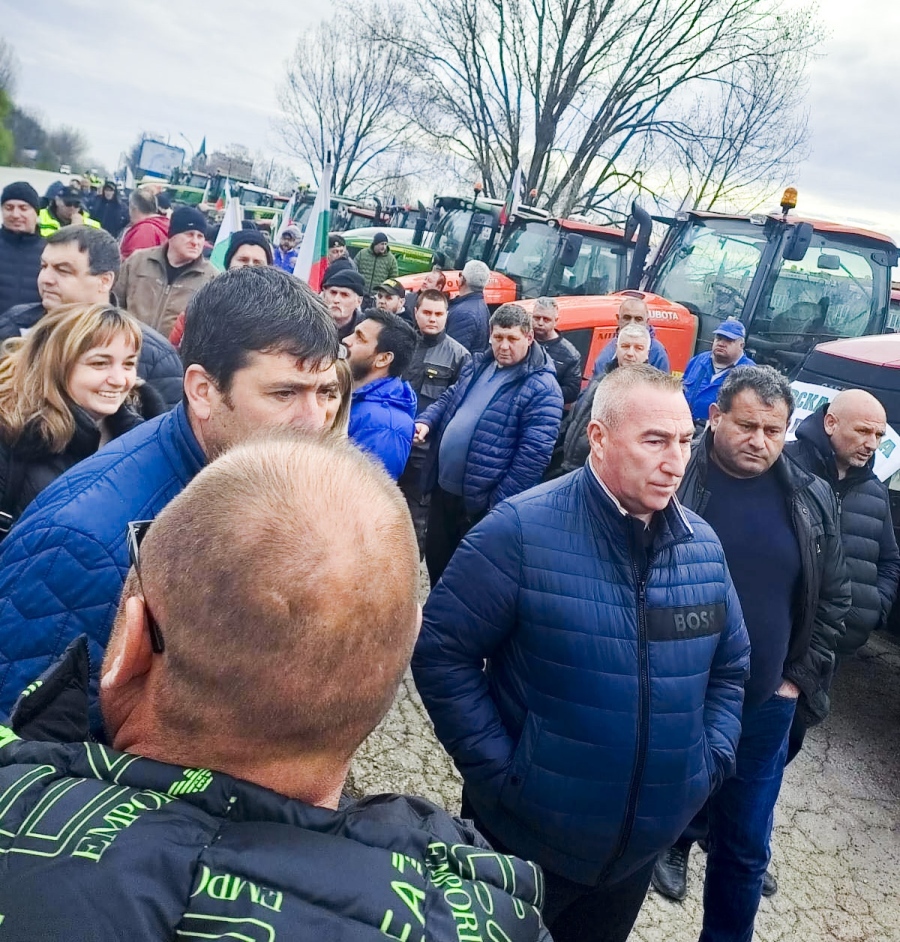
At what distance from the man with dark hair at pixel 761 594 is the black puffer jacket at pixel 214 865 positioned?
2066mm

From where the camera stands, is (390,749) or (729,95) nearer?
(390,749)

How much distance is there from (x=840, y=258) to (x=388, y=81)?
102ft

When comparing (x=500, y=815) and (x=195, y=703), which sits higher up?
(x=195, y=703)

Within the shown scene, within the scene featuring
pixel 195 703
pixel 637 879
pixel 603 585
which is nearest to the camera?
pixel 195 703

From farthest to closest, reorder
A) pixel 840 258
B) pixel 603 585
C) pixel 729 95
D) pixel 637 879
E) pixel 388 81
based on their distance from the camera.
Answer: pixel 388 81
pixel 729 95
pixel 840 258
pixel 637 879
pixel 603 585

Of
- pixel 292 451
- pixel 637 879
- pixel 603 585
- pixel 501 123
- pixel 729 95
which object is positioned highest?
pixel 729 95

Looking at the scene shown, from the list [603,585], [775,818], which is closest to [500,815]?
[603,585]

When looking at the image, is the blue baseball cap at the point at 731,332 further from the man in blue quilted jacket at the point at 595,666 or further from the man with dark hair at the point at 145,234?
the man with dark hair at the point at 145,234

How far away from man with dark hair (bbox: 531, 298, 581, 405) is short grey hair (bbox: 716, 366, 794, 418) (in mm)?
3312

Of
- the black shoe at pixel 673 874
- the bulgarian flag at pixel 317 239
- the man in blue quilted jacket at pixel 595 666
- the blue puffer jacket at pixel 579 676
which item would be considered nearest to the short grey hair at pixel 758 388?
the man in blue quilted jacket at pixel 595 666

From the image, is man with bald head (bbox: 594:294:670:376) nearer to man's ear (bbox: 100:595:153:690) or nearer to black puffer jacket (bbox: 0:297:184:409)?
black puffer jacket (bbox: 0:297:184:409)

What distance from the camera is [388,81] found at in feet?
112

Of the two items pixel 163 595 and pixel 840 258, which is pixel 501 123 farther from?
pixel 163 595

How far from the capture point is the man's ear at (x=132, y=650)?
85 centimetres
